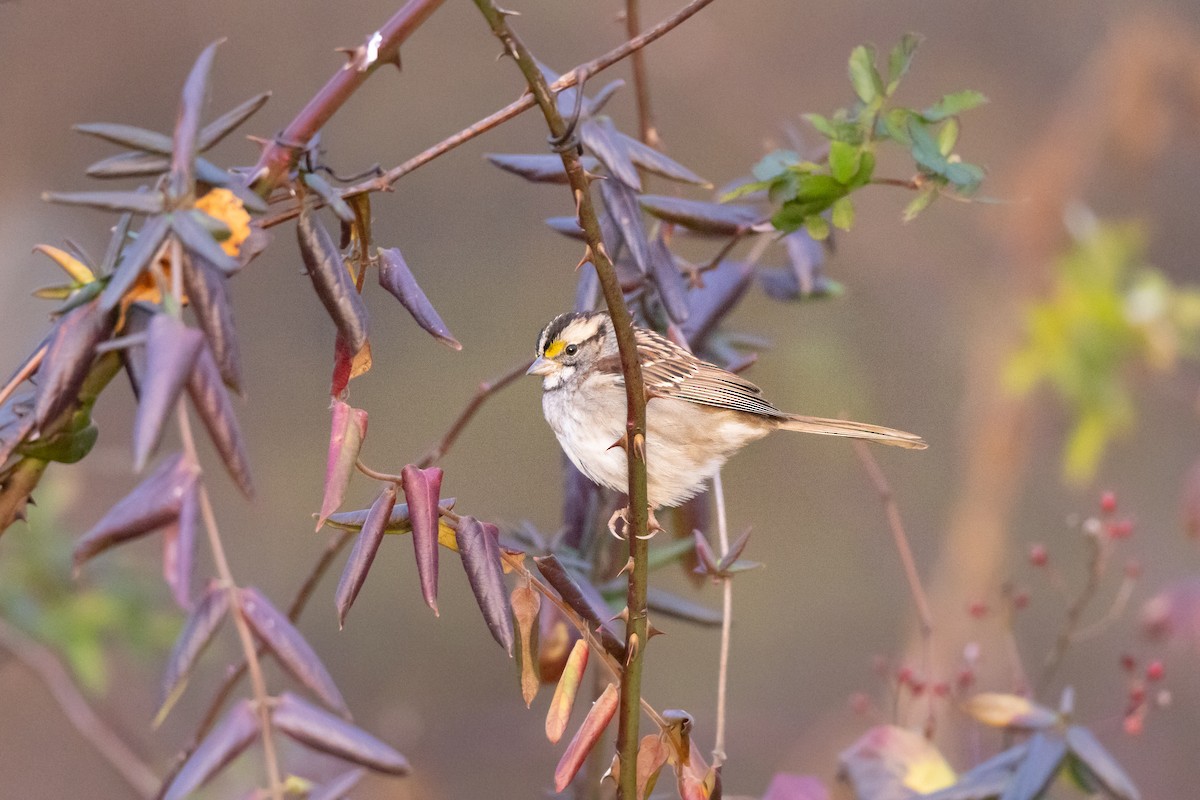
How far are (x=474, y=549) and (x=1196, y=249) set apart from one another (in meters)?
5.01

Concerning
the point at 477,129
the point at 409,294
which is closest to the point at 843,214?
the point at 477,129

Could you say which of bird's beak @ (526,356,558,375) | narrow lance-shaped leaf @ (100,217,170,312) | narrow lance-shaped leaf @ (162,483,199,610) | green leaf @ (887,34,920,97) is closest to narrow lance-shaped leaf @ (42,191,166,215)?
Result: narrow lance-shaped leaf @ (100,217,170,312)

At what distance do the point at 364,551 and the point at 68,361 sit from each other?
0.33 meters

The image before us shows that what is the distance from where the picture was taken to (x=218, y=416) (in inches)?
40.9

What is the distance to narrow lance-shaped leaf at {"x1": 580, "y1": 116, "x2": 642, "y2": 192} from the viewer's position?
1698mm

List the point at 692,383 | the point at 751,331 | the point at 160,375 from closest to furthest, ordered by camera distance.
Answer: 1. the point at 160,375
2. the point at 692,383
3. the point at 751,331

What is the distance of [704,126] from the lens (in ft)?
18.9

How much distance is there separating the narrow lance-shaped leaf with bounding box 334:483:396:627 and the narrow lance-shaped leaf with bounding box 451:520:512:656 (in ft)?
0.29

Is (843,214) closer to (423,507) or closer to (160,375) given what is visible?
(423,507)

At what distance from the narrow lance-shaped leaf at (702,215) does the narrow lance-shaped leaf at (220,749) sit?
106cm

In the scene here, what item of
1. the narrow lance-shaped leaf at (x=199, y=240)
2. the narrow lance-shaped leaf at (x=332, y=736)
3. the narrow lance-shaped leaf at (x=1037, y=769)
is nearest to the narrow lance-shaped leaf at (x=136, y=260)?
the narrow lance-shaped leaf at (x=199, y=240)

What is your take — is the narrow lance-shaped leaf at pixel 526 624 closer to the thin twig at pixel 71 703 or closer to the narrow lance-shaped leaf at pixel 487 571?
the narrow lance-shaped leaf at pixel 487 571

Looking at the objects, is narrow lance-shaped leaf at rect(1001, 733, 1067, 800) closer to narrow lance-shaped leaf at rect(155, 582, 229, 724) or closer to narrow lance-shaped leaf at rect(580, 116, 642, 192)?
narrow lance-shaped leaf at rect(580, 116, 642, 192)

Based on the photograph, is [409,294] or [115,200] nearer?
[115,200]
